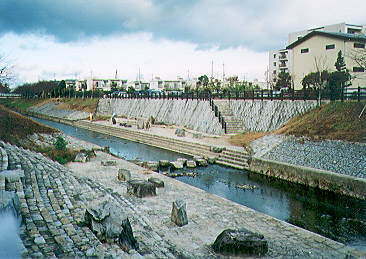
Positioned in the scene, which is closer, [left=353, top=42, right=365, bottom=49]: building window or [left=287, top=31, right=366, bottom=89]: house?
[left=287, top=31, right=366, bottom=89]: house

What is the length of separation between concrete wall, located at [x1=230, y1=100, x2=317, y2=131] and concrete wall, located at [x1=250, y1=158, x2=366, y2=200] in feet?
22.7

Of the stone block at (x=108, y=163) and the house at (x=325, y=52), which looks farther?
the house at (x=325, y=52)

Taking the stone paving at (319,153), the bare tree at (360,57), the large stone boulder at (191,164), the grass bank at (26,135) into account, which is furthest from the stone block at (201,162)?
the bare tree at (360,57)

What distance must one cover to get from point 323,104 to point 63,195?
18962 millimetres

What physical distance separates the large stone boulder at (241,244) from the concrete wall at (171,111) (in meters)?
20.5

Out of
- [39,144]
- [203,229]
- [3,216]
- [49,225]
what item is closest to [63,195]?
[49,225]

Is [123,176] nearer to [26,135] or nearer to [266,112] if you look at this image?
[26,135]

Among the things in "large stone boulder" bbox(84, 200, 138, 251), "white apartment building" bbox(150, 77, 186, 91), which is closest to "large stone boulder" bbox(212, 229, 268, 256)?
"large stone boulder" bbox(84, 200, 138, 251)

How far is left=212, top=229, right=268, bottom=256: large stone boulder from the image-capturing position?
8.46 meters

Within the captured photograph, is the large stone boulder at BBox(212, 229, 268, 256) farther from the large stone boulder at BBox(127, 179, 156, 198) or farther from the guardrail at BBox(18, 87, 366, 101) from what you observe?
the guardrail at BBox(18, 87, 366, 101)

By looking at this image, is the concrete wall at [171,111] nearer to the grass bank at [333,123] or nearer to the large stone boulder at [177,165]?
the grass bank at [333,123]

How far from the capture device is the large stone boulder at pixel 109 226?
7.21m

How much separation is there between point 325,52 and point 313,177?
26.5 m

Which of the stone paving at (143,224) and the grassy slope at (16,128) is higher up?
the grassy slope at (16,128)
